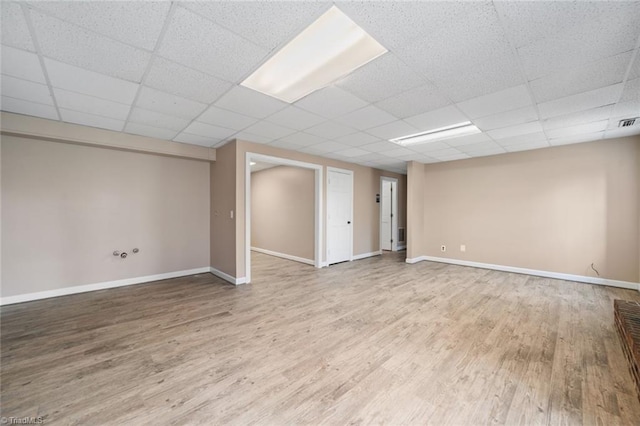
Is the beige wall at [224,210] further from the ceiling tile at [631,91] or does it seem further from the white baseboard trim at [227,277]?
the ceiling tile at [631,91]

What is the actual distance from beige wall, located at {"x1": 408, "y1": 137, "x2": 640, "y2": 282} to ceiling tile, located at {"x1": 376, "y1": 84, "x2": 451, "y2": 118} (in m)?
3.31

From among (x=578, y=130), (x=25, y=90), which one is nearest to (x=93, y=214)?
(x=25, y=90)

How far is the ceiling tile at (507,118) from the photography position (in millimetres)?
3070

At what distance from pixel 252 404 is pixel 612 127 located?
223 inches

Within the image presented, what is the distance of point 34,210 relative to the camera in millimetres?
3584

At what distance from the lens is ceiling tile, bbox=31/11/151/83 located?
5.61 ft

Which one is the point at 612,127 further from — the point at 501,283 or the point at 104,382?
the point at 104,382

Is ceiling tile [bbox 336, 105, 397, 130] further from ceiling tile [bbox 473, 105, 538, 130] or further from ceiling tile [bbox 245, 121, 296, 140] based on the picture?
ceiling tile [bbox 473, 105, 538, 130]

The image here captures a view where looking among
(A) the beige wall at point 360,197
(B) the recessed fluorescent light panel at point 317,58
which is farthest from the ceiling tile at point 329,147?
(B) the recessed fluorescent light panel at point 317,58

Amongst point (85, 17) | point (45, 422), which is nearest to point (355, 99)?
point (85, 17)

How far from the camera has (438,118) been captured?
3.32 meters

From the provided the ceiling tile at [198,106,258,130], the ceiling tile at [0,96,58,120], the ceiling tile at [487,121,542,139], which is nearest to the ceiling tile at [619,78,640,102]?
the ceiling tile at [487,121,542,139]

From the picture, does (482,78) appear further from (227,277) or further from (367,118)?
(227,277)

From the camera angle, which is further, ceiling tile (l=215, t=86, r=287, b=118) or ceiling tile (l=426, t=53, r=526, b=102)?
ceiling tile (l=215, t=86, r=287, b=118)
